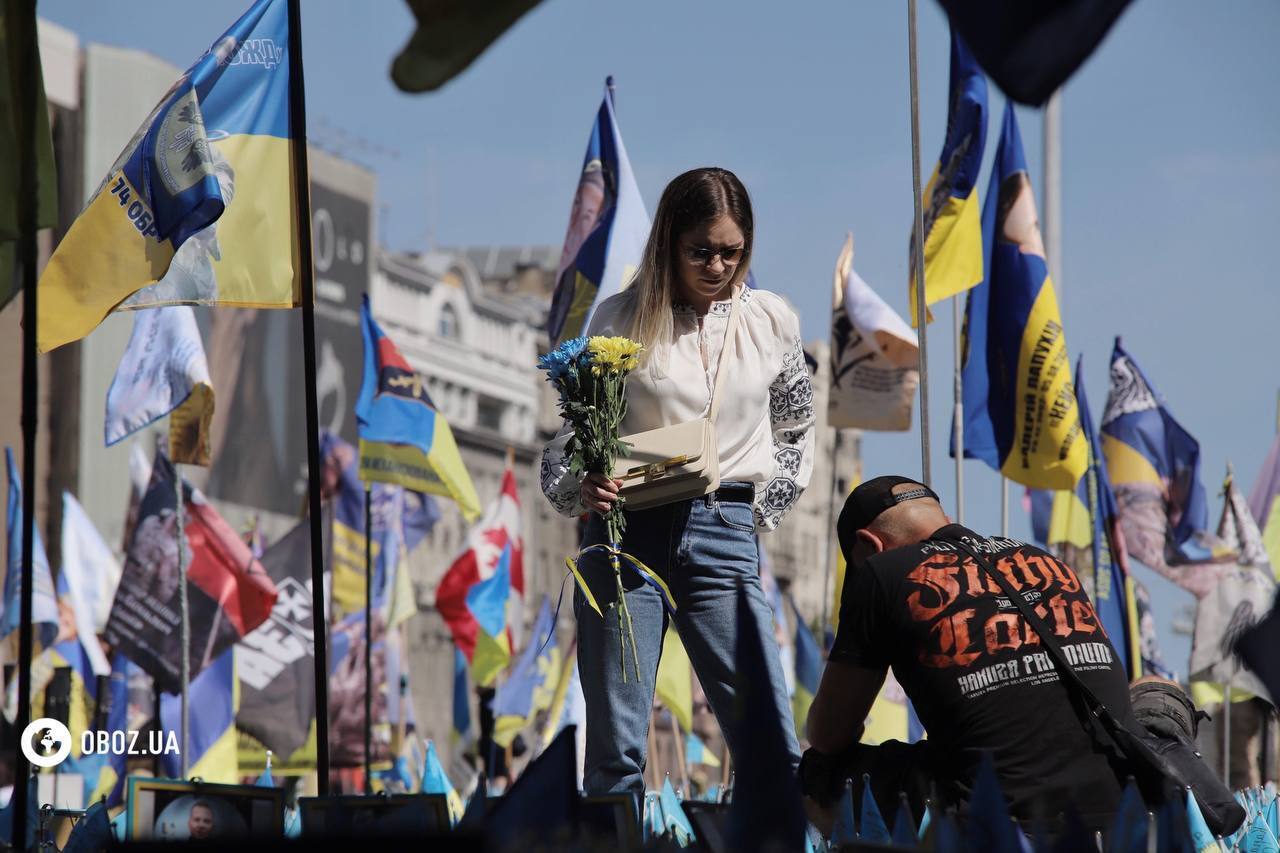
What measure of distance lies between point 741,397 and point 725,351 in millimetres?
130

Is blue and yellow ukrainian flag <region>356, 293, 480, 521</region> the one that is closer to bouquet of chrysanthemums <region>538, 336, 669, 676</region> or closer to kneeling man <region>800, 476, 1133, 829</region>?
bouquet of chrysanthemums <region>538, 336, 669, 676</region>

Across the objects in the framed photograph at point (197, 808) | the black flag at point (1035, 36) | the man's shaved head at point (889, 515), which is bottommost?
the framed photograph at point (197, 808)

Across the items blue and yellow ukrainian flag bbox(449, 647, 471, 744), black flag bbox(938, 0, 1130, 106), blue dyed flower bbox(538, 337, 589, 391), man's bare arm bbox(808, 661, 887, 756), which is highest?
black flag bbox(938, 0, 1130, 106)

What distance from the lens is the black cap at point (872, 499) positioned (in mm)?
4469

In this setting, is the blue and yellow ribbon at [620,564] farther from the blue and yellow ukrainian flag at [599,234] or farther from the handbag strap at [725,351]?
the blue and yellow ukrainian flag at [599,234]

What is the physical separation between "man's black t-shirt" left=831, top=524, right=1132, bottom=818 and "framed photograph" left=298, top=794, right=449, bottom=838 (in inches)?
53.4

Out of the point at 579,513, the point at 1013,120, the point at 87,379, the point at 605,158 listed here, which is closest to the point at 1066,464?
the point at 1013,120

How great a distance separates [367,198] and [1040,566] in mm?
64495

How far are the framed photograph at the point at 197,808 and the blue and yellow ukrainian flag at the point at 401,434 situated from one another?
1172cm

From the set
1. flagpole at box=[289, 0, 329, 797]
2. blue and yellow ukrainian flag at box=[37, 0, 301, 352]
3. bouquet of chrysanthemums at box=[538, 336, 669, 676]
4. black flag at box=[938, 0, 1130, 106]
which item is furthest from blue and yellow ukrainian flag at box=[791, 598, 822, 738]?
black flag at box=[938, 0, 1130, 106]

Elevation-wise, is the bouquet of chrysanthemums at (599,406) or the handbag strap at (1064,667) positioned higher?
the bouquet of chrysanthemums at (599,406)

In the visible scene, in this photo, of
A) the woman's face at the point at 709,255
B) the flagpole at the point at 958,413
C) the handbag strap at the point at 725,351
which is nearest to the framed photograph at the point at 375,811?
the handbag strap at the point at 725,351

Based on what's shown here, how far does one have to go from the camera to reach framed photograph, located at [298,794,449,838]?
119 inches

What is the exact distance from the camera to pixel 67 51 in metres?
57.1
